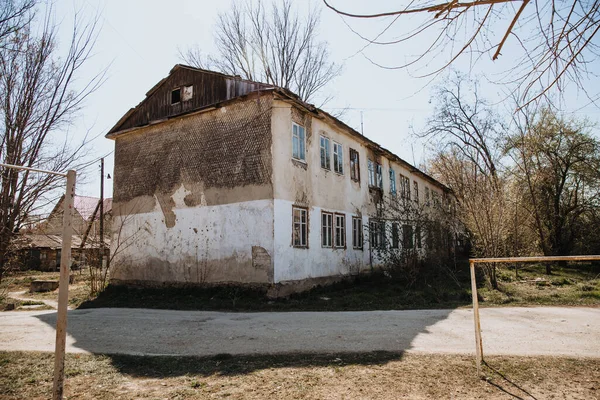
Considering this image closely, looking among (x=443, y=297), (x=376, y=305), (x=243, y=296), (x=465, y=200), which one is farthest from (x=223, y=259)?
(x=465, y=200)

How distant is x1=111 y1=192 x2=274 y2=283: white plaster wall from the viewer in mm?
11664

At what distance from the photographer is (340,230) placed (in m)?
15.0

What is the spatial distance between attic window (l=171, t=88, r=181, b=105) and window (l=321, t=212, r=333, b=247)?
7220 millimetres

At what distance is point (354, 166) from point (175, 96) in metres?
8.15

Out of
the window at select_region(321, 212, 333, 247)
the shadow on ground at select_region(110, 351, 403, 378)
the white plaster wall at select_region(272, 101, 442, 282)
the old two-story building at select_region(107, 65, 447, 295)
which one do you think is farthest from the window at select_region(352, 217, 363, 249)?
the shadow on ground at select_region(110, 351, 403, 378)

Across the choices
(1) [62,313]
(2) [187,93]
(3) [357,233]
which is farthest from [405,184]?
(1) [62,313]

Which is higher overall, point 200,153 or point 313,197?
point 200,153

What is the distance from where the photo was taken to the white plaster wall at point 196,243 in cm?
1166

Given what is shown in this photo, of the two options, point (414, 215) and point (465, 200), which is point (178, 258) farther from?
point (465, 200)

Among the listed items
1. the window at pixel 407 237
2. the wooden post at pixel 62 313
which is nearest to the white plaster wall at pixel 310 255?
the window at pixel 407 237

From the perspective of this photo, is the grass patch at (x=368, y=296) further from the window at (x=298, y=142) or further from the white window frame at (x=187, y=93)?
the white window frame at (x=187, y=93)

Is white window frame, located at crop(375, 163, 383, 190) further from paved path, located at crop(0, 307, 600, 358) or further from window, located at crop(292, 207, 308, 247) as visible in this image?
paved path, located at crop(0, 307, 600, 358)

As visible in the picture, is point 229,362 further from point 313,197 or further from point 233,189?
point 313,197

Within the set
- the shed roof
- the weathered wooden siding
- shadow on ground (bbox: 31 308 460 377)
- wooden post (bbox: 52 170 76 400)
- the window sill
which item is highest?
the weathered wooden siding
